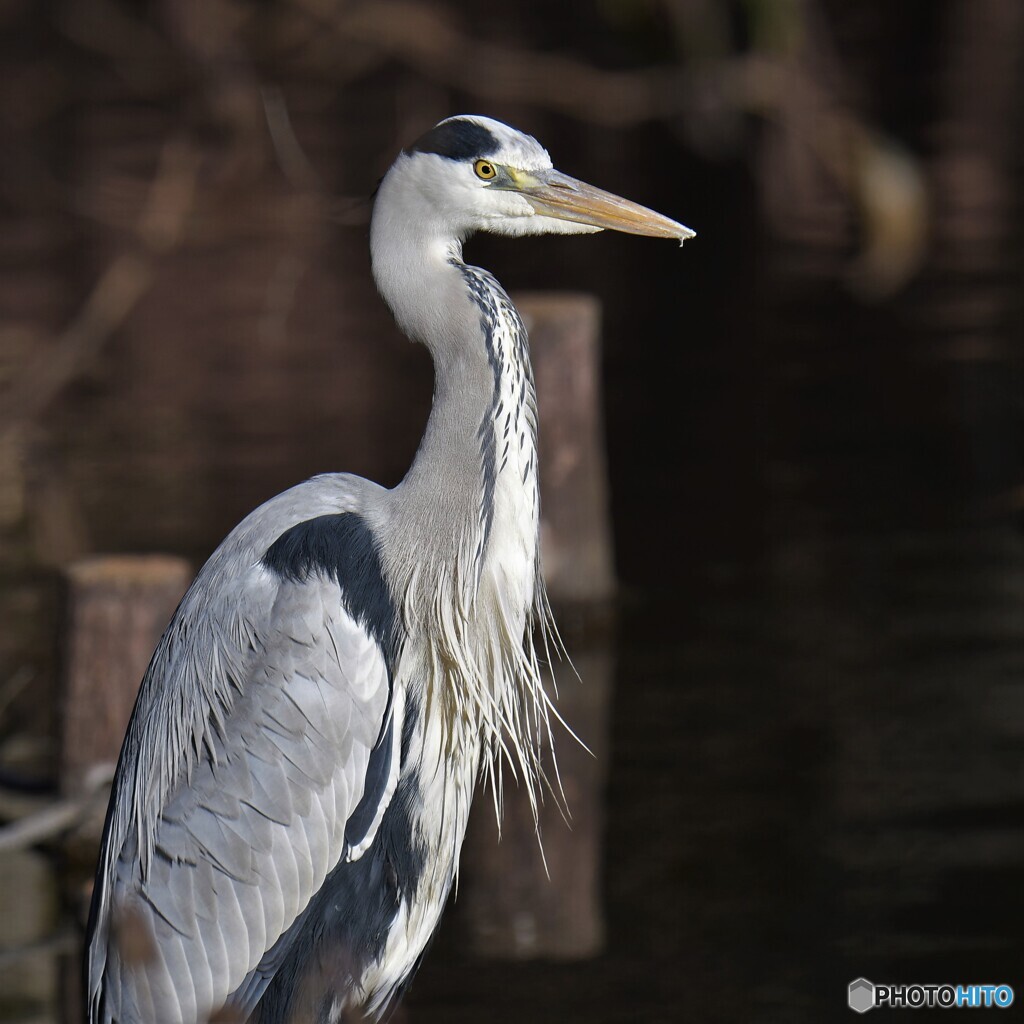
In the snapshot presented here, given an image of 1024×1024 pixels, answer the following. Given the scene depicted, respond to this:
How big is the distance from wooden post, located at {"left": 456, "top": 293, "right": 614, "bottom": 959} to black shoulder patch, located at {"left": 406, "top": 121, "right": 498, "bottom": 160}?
2.13 m

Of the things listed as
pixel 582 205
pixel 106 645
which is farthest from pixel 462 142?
pixel 106 645

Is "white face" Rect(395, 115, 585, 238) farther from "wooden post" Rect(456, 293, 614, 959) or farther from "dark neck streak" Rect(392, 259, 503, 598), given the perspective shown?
"wooden post" Rect(456, 293, 614, 959)

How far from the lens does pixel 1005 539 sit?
6.96 meters

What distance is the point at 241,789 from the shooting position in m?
3.19

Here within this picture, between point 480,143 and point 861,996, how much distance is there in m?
2.19

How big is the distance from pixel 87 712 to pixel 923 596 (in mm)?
3138

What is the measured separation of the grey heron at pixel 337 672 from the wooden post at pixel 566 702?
4.44 feet

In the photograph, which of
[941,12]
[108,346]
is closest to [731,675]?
[108,346]

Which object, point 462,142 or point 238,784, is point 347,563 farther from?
point 462,142

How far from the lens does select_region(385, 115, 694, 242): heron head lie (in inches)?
126

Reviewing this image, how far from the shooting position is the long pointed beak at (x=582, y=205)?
10.7 ft

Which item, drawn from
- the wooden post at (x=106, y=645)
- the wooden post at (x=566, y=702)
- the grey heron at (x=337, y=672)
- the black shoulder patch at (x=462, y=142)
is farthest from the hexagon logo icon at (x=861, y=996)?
the black shoulder patch at (x=462, y=142)

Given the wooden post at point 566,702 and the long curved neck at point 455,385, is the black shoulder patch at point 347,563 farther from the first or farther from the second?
the wooden post at point 566,702

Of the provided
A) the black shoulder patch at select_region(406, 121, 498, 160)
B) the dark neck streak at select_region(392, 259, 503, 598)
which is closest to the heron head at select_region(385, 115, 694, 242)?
the black shoulder patch at select_region(406, 121, 498, 160)
